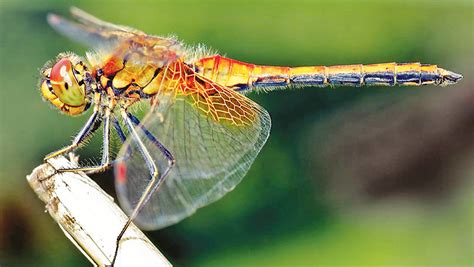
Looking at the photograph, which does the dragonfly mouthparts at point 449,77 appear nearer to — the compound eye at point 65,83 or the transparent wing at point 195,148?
the transparent wing at point 195,148

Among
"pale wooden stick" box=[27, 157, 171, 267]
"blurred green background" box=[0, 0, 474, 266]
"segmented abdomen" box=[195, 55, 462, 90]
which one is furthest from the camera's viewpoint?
"blurred green background" box=[0, 0, 474, 266]

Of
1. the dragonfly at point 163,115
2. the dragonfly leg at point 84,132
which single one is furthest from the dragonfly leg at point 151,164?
the dragonfly leg at point 84,132

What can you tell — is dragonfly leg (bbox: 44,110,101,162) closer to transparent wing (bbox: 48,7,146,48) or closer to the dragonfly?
the dragonfly

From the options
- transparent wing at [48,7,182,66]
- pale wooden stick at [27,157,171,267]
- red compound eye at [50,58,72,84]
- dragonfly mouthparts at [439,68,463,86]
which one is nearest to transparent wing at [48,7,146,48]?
transparent wing at [48,7,182,66]

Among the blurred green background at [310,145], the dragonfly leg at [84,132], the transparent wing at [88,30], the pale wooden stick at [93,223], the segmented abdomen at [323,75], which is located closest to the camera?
the pale wooden stick at [93,223]

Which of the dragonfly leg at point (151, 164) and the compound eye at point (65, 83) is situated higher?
the compound eye at point (65, 83)
